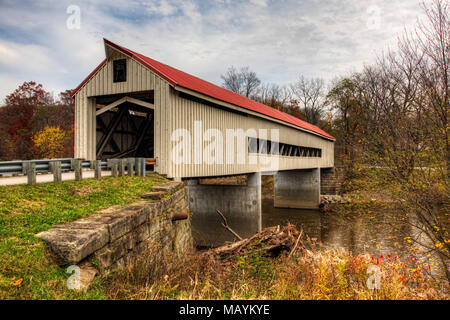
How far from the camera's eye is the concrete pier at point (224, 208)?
44.8 ft

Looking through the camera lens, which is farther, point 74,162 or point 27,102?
point 27,102

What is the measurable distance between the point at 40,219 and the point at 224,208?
10468mm

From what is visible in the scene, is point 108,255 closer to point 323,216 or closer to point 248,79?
point 323,216

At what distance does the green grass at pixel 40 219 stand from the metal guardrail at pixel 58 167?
0.80 feet

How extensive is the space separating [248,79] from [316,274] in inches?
1691

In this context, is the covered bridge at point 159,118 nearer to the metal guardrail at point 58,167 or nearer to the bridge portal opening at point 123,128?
the bridge portal opening at point 123,128

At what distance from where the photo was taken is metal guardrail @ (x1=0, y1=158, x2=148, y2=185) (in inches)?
214

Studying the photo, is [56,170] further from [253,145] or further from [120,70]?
[253,145]

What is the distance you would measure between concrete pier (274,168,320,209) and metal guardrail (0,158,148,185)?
55.4ft

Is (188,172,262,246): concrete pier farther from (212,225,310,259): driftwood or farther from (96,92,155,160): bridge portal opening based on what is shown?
(212,225,310,259): driftwood

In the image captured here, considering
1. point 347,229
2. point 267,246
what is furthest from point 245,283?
point 347,229

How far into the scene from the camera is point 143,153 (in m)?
14.1

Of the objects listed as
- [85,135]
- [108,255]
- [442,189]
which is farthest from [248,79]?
[108,255]

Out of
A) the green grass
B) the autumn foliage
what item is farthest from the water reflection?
the autumn foliage
